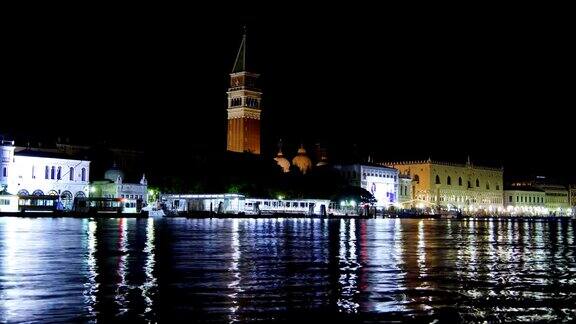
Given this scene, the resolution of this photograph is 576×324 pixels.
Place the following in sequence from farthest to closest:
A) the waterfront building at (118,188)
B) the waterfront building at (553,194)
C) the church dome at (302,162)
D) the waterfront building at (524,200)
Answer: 1. the waterfront building at (553,194)
2. the waterfront building at (524,200)
3. the church dome at (302,162)
4. the waterfront building at (118,188)

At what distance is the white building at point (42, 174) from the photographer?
270 feet

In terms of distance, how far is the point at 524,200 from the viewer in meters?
161

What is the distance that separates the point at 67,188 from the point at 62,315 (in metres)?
78.7

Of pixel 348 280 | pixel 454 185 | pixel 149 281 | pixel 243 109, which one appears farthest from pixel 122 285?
pixel 454 185

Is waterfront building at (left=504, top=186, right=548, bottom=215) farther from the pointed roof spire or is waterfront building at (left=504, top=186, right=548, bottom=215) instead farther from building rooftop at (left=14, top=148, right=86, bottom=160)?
building rooftop at (left=14, top=148, right=86, bottom=160)

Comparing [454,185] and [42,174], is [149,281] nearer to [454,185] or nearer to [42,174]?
[42,174]

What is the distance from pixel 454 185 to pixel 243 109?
131ft

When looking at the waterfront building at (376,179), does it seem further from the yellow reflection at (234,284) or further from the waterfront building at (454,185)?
the yellow reflection at (234,284)

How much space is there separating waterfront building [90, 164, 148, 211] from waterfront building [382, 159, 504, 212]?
193 feet

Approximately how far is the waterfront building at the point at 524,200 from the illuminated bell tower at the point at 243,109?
53.1 metres

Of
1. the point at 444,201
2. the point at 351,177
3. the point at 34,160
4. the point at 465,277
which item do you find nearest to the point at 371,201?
the point at 351,177

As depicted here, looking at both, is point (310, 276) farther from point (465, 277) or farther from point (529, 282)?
point (529, 282)

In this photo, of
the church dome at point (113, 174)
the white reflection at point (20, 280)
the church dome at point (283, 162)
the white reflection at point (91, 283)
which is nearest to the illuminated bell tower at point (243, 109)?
the church dome at point (283, 162)

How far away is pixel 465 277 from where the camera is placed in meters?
18.6
